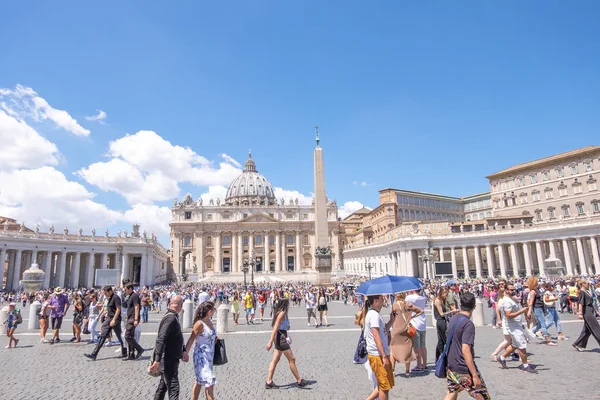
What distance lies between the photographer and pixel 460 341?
3.97 m

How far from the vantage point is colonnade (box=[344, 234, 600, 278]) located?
41.1 m

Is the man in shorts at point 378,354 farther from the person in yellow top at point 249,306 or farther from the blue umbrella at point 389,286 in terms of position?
the person in yellow top at point 249,306

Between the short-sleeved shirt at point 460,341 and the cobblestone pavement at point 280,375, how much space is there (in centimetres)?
184

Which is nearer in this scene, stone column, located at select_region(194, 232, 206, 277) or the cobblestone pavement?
the cobblestone pavement

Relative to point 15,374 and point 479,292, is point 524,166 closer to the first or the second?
point 479,292

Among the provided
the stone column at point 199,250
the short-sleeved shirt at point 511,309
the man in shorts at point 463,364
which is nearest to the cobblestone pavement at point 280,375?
the short-sleeved shirt at point 511,309

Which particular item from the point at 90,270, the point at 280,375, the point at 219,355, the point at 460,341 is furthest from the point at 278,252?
the point at 460,341

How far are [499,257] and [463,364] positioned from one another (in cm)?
5129

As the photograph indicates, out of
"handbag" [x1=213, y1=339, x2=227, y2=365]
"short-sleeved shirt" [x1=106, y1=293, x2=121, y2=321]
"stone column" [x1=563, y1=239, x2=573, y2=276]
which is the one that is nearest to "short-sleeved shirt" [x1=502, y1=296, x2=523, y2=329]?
"handbag" [x1=213, y1=339, x2=227, y2=365]

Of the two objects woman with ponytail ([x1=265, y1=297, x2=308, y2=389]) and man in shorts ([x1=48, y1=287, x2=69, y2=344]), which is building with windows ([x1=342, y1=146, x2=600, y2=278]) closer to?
man in shorts ([x1=48, y1=287, x2=69, y2=344])

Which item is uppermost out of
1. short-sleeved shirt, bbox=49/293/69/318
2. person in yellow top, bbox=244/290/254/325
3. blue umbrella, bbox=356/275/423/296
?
blue umbrella, bbox=356/275/423/296

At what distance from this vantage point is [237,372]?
23.4ft

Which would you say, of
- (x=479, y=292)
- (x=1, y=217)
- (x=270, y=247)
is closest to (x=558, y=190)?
(x=479, y=292)

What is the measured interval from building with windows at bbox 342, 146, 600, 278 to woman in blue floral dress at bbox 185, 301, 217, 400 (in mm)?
36384
